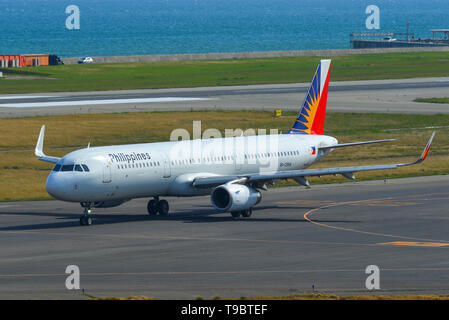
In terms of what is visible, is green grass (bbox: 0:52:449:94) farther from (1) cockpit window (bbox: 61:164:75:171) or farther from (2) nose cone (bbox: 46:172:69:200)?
(2) nose cone (bbox: 46:172:69:200)

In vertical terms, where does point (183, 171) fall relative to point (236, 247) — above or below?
above

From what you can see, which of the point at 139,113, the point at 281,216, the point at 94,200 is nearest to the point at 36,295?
the point at 94,200

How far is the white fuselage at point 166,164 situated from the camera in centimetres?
5378

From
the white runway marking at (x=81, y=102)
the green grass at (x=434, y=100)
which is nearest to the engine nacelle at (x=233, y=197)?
the white runway marking at (x=81, y=102)

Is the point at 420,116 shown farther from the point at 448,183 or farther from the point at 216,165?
the point at 216,165

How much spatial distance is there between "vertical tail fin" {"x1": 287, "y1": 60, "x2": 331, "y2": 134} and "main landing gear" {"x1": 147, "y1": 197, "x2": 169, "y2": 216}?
13.8m

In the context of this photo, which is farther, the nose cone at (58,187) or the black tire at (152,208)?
the black tire at (152,208)

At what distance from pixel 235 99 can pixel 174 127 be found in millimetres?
30565

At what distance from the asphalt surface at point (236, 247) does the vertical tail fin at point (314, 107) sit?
527 cm

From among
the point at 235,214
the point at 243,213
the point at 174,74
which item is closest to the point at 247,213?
the point at 243,213

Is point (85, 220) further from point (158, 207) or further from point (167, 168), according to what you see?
point (167, 168)

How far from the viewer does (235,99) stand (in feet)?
445

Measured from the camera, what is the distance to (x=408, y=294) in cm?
3534

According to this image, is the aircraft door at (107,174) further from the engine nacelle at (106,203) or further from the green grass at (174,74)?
the green grass at (174,74)
